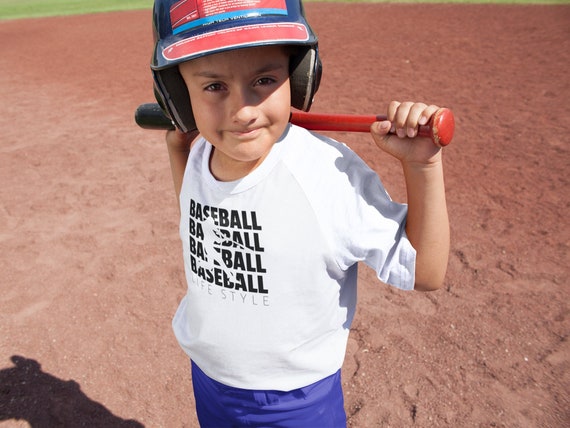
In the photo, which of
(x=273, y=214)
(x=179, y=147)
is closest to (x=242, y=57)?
(x=273, y=214)

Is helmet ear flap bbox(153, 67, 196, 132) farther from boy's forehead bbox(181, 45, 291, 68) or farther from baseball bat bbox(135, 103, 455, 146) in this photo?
baseball bat bbox(135, 103, 455, 146)

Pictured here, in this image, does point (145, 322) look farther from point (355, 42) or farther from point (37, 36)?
point (37, 36)

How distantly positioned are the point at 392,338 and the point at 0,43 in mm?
14324

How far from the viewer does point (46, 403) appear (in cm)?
265

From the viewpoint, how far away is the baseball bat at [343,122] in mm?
958

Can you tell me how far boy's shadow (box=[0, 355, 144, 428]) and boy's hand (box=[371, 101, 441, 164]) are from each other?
208 centimetres

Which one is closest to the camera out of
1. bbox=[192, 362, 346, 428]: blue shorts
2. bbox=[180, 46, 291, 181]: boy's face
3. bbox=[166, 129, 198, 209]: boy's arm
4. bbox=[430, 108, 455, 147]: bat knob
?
bbox=[430, 108, 455, 147]: bat knob

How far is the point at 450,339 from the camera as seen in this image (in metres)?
2.85

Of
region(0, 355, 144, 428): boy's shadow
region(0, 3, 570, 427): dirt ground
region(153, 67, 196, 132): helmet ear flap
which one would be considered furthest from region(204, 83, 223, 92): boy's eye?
region(0, 355, 144, 428): boy's shadow

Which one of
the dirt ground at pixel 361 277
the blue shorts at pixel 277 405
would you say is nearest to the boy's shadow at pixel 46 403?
the dirt ground at pixel 361 277

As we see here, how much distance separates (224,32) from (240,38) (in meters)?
0.04

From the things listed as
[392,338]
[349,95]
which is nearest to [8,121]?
[349,95]

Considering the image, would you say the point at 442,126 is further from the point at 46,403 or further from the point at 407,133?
the point at 46,403

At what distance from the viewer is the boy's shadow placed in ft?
8.37
